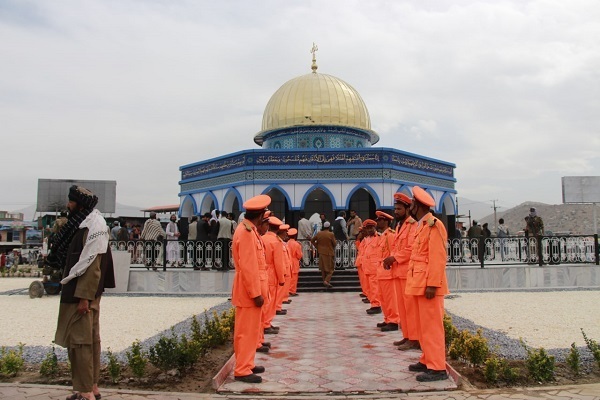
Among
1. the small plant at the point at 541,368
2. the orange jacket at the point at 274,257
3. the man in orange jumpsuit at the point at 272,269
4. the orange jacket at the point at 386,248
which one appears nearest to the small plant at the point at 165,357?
the man in orange jumpsuit at the point at 272,269

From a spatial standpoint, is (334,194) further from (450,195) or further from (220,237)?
(220,237)

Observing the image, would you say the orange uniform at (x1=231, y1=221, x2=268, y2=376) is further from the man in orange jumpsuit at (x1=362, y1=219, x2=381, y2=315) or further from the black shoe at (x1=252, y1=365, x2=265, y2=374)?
the man in orange jumpsuit at (x1=362, y1=219, x2=381, y2=315)

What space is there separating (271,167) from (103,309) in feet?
33.0

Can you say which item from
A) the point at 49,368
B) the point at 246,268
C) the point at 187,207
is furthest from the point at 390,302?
the point at 187,207

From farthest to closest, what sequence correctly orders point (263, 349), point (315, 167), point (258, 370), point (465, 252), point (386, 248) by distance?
point (315, 167) < point (465, 252) < point (386, 248) < point (263, 349) < point (258, 370)

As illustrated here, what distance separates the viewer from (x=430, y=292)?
190 inches

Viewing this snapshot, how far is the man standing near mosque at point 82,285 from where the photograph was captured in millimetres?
4059

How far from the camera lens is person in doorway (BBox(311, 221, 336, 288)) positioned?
488 inches

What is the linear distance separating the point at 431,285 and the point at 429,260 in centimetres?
24

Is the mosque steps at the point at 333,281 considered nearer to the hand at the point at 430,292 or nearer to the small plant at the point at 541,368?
the hand at the point at 430,292

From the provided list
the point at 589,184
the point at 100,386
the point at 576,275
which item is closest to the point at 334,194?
the point at 576,275

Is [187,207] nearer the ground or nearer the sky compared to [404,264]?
nearer the sky

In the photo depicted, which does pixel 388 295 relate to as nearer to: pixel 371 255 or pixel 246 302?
pixel 371 255

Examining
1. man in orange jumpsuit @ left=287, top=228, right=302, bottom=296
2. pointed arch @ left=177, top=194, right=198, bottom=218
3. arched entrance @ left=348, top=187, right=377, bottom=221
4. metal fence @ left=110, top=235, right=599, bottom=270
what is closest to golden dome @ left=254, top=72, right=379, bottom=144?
arched entrance @ left=348, top=187, right=377, bottom=221
